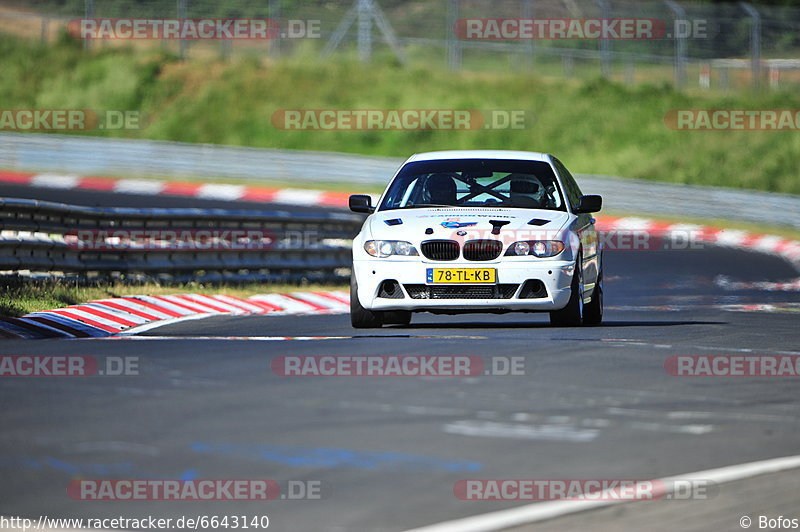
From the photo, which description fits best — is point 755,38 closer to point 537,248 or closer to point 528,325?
point 528,325

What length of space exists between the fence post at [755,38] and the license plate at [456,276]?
25.5 metres

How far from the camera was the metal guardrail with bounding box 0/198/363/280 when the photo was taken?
14531mm

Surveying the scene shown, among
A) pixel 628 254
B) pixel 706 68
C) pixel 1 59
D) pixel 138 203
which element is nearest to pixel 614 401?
pixel 628 254

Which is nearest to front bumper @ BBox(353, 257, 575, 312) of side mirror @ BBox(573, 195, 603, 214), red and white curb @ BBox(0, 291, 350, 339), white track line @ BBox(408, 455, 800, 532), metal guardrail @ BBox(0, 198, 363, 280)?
side mirror @ BBox(573, 195, 603, 214)

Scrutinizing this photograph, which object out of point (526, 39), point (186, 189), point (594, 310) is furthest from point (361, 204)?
point (526, 39)

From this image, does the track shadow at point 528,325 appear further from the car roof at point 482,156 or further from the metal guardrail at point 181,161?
the metal guardrail at point 181,161

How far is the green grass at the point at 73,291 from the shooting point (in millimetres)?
13454

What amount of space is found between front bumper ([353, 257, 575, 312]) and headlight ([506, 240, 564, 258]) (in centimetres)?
6

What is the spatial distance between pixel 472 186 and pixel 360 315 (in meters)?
1.63

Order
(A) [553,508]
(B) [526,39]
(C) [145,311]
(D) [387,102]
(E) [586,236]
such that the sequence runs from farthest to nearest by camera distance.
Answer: (D) [387,102], (B) [526,39], (C) [145,311], (E) [586,236], (A) [553,508]

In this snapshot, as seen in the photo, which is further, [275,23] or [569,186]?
[275,23]

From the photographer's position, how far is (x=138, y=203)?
1126 inches

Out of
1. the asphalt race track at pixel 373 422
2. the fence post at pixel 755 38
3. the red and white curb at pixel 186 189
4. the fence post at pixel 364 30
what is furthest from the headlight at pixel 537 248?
the fence post at pixel 364 30

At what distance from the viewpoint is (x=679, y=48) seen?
37.8 meters
